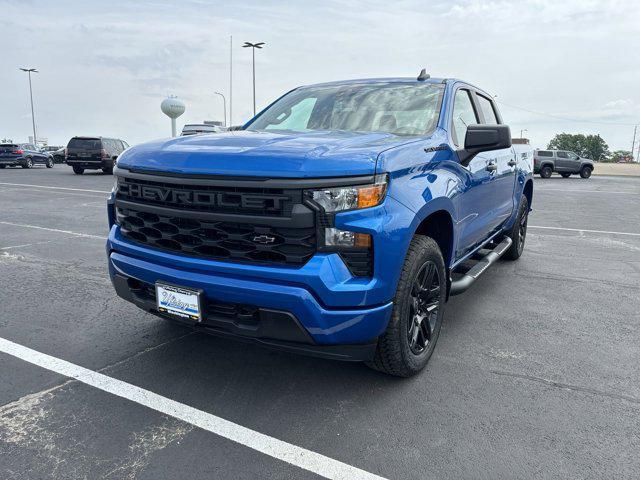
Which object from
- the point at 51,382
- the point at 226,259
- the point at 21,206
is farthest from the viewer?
the point at 21,206

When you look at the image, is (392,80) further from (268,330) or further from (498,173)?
(268,330)

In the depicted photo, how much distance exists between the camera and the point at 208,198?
2594 mm

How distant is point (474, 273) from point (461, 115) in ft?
4.19

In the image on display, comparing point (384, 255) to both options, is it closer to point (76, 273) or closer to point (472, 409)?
point (472, 409)

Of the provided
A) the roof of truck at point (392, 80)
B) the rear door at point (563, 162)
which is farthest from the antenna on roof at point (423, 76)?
the rear door at point (563, 162)

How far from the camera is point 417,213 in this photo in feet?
9.04

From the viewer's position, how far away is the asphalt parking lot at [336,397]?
90.4 inches

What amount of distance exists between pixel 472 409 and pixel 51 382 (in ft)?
8.09

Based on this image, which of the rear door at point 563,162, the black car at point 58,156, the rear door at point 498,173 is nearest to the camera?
the rear door at point 498,173

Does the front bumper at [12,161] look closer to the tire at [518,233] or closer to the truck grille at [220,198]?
the tire at [518,233]

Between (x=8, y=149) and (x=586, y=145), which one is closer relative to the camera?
(x=8, y=149)

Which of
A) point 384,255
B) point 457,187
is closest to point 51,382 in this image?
point 384,255

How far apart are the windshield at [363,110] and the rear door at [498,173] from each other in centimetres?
73

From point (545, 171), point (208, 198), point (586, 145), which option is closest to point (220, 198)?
point (208, 198)
